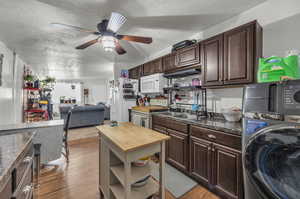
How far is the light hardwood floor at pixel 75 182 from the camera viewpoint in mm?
1651

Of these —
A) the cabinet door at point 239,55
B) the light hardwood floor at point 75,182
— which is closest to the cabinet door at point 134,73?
the light hardwood floor at point 75,182

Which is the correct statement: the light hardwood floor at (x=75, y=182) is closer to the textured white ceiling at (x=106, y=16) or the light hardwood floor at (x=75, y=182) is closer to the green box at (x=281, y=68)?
the green box at (x=281, y=68)

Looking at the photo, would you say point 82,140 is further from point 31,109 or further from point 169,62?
point 169,62

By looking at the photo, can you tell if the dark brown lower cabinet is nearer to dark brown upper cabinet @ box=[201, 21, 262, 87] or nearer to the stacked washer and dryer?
the stacked washer and dryer

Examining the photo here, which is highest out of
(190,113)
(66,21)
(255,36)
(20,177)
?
(66,21)

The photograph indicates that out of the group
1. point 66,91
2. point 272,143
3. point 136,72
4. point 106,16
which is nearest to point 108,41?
point 106,16

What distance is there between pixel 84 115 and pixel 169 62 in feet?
13.4

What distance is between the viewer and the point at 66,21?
2.10 meters

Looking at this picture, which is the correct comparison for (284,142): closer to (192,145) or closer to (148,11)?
Answer: (192,145)

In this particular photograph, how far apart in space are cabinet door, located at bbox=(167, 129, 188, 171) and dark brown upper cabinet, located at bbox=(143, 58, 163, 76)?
4.97 ft

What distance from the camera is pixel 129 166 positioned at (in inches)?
41.8

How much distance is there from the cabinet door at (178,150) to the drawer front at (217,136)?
219 mm

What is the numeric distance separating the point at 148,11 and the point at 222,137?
198 cm

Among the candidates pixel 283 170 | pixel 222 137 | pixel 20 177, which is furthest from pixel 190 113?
pixel 20 177
